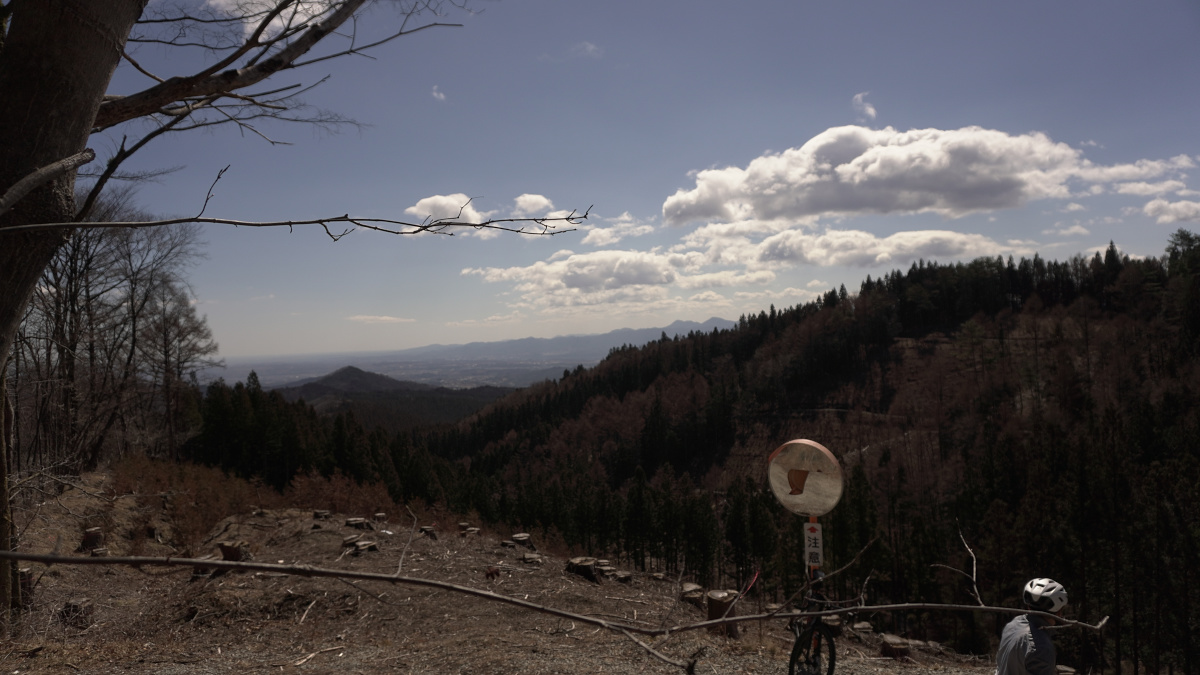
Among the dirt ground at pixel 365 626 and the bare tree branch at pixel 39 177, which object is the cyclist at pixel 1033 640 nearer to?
the dirt ground at pixel 365 626

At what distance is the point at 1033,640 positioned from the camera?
12.3 ft

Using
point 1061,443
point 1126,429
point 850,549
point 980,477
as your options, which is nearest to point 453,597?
point 850,549

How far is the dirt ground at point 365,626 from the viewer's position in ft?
20.8

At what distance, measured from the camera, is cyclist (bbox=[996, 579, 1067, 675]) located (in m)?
3.72

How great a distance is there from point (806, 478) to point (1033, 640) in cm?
169

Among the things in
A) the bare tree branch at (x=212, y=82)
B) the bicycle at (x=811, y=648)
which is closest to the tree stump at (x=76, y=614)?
the bare tree branch at (x=212, y=82)

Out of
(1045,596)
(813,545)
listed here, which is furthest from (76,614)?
(1045,596)

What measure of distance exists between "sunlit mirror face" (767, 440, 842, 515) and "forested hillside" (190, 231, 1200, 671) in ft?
3.32

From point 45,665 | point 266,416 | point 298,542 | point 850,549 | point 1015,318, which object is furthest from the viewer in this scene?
point 1015,318

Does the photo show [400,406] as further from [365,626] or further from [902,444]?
[365,626]

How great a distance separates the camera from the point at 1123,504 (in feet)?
104

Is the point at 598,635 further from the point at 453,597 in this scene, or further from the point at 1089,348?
the point at 1089,348

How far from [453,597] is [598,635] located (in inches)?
125

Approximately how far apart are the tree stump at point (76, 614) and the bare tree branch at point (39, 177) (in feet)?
27.4
